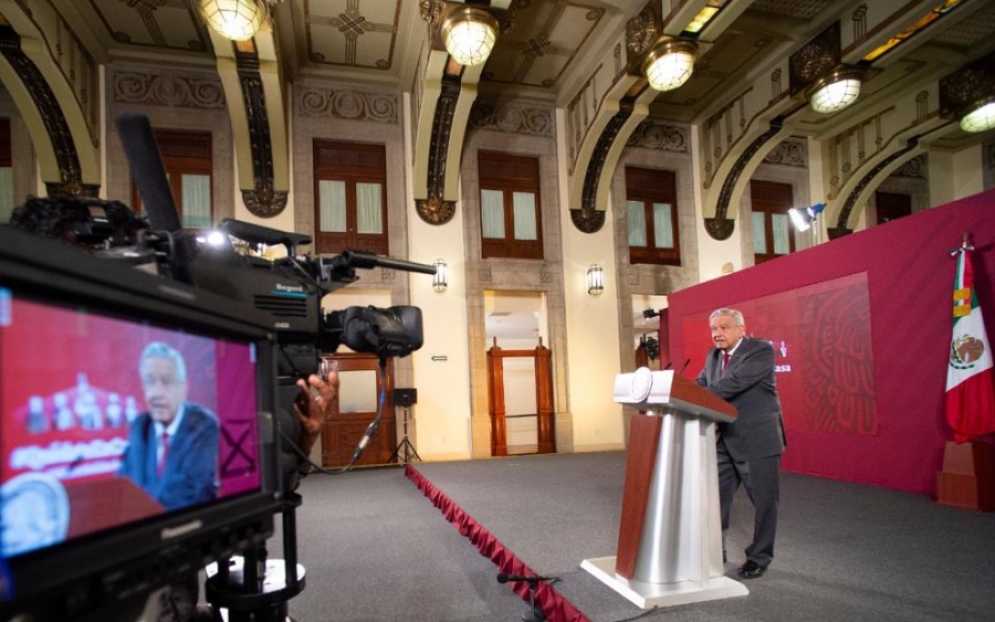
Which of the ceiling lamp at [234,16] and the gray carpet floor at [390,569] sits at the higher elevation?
the ceiling lamp at [234,16]

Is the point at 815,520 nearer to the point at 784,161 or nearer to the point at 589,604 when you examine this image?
the point at 589,604

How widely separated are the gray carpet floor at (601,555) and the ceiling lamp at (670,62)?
461 centimetres

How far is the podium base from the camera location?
2275 mm

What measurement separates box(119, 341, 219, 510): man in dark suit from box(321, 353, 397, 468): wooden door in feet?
23.3

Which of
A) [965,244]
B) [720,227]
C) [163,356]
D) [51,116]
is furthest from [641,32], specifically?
[163,356]

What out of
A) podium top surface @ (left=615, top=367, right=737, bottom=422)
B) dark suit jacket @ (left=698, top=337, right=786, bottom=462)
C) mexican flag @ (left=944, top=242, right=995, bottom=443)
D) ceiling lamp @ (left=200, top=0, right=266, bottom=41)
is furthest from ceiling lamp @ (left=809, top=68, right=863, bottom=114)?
ceiling lamp @ (left=200, top=0, right=266, bottom=41)

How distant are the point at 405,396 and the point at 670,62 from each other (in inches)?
211

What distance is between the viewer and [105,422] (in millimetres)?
616

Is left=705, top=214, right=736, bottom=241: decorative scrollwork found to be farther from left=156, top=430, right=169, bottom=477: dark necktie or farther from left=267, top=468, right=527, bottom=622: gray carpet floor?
left=156, top=430, right=169, bottom=477: dark necktie

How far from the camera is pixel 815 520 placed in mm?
3744

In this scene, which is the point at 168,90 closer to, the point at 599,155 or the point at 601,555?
the point at 599,155

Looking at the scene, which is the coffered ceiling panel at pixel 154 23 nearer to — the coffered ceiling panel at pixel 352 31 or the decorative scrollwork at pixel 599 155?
the coffered ceiling panel at pixel 352 31

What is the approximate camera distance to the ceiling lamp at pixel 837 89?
713 centimetres

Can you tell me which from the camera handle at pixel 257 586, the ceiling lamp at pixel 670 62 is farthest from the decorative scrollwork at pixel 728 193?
the camera handle at pixel 257 586
